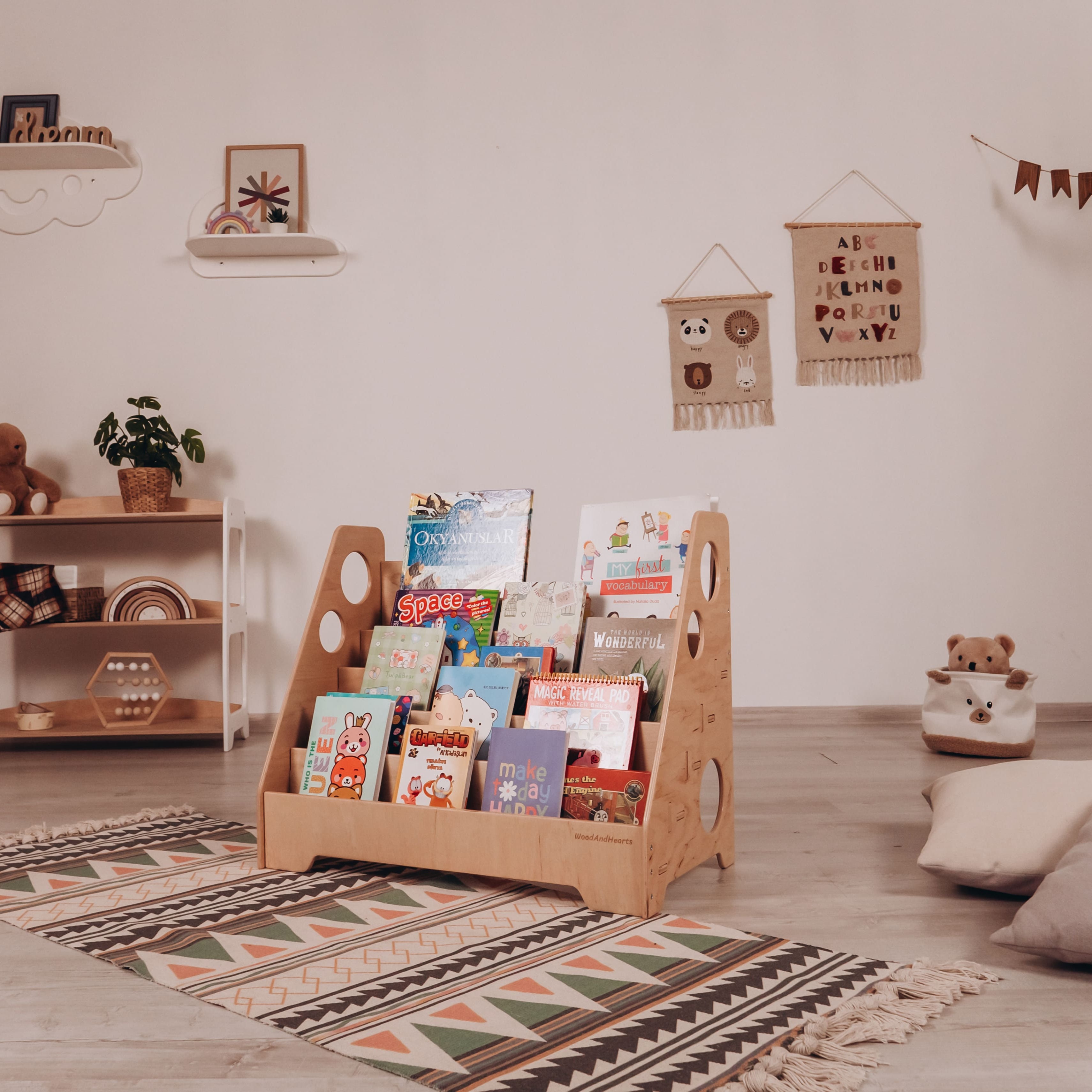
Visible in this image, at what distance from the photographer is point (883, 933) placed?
1295mm

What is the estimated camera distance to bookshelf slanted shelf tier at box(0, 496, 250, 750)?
287 centimetres

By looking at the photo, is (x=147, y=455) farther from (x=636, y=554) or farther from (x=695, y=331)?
(x=636, y=554)

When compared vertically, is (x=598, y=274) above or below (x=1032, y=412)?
above

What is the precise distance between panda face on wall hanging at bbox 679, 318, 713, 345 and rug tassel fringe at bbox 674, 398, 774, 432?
20 centimetres

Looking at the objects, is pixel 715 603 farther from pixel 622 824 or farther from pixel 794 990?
pixel 794 990

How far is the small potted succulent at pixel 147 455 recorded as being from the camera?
115 inches

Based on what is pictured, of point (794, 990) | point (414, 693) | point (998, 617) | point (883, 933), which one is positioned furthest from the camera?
point (998, 617)

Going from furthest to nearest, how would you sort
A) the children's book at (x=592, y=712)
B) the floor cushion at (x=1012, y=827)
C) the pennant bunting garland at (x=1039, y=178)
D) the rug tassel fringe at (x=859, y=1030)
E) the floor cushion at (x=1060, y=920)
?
the pennant bunting garland at (x=1039, y=178), the children's book at (x=592, y=712), the floor cushion at (x=1012, y=827), the floor cushion at (x=1060, y=920), the rug tassel fringe at (x=859, y=1030)

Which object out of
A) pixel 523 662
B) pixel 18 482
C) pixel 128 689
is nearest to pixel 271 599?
pixel 128 689

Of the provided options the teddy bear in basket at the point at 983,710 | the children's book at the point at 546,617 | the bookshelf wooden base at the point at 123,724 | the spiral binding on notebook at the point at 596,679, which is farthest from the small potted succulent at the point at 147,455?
the teddy bear in basket at the point at 983,710

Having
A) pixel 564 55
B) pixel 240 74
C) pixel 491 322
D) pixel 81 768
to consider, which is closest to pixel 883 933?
pixel 81 768

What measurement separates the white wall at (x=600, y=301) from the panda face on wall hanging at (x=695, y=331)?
0.09 m

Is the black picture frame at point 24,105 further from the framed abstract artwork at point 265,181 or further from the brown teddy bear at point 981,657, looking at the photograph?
the brown teddy bear at point 981,657

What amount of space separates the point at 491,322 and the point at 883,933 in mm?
2342
